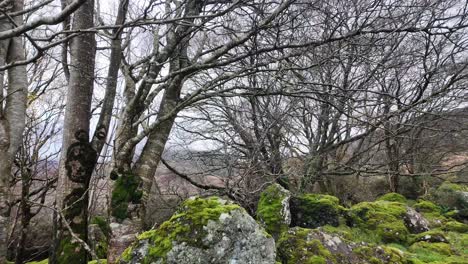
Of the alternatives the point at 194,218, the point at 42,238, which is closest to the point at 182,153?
the point at 42,238

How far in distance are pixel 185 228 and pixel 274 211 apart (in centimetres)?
390

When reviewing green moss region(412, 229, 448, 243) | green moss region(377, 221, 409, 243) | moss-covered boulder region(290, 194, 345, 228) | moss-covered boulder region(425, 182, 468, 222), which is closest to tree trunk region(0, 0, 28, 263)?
moss-covered boulder region(290, 194, 345, 228)

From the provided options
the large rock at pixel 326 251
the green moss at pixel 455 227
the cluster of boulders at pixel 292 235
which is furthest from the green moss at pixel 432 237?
the large rock at pixel 326 251

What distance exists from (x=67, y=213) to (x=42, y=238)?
6533 millimetres

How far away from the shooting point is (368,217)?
24.4 feet

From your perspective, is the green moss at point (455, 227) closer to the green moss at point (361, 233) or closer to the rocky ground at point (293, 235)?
the rocky ground at point (293, 235)

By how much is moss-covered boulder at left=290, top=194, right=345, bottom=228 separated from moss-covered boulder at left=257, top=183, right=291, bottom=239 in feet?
1.92

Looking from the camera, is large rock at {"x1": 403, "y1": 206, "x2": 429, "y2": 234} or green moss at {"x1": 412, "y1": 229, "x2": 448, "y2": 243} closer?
green moss at {"x1": 412, "y1": 229, "x2": 448, "y2": 243}

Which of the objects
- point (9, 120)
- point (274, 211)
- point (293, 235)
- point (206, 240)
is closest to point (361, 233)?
point (274, 211)

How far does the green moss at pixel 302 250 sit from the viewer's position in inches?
152

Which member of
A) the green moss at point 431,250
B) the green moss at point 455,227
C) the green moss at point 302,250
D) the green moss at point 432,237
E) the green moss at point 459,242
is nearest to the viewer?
the green moss at point 302,250

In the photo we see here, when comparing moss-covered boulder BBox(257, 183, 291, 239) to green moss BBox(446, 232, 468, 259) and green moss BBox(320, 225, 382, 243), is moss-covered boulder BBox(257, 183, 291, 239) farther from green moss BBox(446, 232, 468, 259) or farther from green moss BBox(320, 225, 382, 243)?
green moss BBox(446, 232, 468, 259)

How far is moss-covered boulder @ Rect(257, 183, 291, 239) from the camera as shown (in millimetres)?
5910

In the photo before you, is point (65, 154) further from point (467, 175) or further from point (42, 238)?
point (467, 175)
